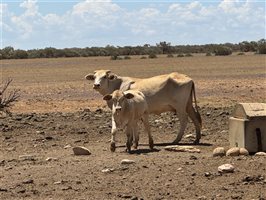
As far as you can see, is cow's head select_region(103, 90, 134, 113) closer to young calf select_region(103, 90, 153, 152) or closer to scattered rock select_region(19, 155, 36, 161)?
young calf select_region(103, 90, 153, 152)

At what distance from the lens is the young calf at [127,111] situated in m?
15.1

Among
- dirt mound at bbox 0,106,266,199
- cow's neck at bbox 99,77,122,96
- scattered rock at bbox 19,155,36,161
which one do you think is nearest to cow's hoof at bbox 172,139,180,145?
dirt mound at bbox 0,106,266,199

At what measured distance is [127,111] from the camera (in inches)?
604

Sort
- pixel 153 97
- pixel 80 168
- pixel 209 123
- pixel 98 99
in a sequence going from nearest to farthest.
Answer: pixel 80 168 → pixel 153 97 → pixel 209 123 → pixel 98 99

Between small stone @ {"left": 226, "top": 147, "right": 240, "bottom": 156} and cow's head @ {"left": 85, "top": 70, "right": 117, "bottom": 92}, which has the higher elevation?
cow's head @ {"left": 85, "top": 70, "right": 117, "bottom": 92}

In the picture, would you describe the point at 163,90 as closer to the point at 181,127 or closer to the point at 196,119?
the point at 181,127

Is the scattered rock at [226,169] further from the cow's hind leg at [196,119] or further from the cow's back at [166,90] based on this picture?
the cow's back at [166,90]

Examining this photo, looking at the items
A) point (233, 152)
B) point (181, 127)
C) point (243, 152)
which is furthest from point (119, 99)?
point (243, 152)

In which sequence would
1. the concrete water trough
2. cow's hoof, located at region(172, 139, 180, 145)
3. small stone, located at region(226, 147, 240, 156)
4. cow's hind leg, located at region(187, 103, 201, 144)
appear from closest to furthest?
small stone, located at region(226, 147, 240, 156) → the concrete water trough → cow's hoof, located at region(172, 139, 180, 145) → cow's hind leg, located at region(187, 103, 201, 144)

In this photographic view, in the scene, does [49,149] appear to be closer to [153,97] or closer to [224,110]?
[153,97]

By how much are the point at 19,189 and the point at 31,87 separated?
24168 millimetres

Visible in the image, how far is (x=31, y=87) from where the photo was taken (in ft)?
116

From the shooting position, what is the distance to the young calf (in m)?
15.1

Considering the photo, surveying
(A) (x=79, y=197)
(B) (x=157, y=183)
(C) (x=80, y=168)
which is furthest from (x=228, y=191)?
(C) (x=80, y=168)
